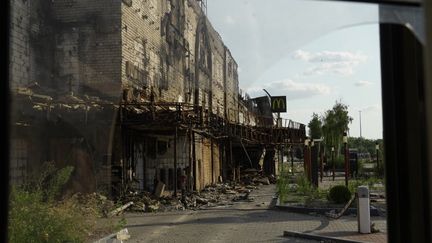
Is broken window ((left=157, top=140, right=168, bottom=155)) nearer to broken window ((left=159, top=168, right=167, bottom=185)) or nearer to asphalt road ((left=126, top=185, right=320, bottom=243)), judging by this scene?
broken window ((left=159, top=168, right=167, bottom=185))

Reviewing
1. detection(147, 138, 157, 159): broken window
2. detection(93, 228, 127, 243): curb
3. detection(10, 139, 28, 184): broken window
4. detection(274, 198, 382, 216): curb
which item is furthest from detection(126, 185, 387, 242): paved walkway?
detection(147, 138, 157, 159): broken window

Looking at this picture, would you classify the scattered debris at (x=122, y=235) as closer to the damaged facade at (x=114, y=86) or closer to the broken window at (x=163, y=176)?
the damaged facade at (x=114, y=86)

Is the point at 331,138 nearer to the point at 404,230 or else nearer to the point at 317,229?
the point at 317,229

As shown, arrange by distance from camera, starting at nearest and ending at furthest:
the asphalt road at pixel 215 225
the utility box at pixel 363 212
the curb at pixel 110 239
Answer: the curb at pixel 110 239 → the utility box at pixel 363 212 → the asphalt road at pixel 215 225

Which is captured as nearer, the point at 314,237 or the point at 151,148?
the point at 314,237

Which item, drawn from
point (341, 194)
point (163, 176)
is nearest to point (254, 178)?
point (163, 176)

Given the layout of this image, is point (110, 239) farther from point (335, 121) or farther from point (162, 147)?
point (335, 121)

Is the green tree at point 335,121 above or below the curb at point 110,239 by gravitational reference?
above

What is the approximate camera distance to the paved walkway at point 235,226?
10.9 m

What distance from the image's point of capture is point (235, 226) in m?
12.8

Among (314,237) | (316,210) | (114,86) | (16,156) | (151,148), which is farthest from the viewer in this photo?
(151,148)

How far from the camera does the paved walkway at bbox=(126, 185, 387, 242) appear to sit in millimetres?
10906

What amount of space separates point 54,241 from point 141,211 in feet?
30.0

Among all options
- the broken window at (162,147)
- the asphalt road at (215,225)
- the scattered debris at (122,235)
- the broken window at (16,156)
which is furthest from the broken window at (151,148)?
the broken window at (16,156)
